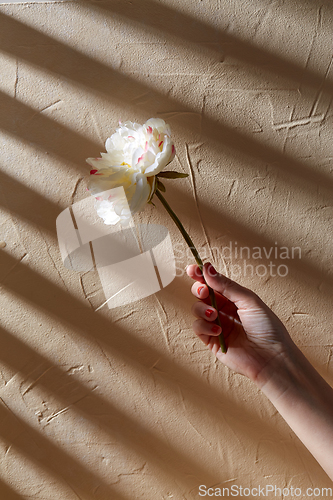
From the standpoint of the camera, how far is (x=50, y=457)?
27.0 inches

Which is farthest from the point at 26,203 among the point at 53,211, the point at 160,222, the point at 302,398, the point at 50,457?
the point at 302,398

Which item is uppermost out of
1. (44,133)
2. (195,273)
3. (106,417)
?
(44,133)

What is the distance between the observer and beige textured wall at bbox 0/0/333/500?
63 centimetres

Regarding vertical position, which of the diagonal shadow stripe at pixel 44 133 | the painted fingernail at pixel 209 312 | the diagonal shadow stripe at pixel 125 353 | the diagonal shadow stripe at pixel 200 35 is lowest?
the diagonal shadow stripe at pixel 125 353

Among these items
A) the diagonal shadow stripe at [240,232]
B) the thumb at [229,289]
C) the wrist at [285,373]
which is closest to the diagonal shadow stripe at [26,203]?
the diagonal shadow stripe at [240,232]

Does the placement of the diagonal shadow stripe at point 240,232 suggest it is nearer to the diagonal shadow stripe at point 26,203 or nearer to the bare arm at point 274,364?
the bare arm at point 274,364

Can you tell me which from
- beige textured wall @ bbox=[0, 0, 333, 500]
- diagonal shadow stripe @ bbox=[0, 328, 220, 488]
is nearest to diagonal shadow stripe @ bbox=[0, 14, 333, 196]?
beige textured wall @ bbox=[0, 0, 333, 500]

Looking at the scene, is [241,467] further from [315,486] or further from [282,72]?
[282,72]

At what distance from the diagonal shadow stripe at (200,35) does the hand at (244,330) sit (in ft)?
1.46

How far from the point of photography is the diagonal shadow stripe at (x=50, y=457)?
68cm

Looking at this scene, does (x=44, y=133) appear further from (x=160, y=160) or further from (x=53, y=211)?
(x=160, y=160)

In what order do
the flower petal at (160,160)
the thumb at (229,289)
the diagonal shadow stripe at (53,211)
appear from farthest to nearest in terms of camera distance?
the diagonal shadow stripe at (53,211) < the thumb at (229,289) < the flower petal at (160,160)

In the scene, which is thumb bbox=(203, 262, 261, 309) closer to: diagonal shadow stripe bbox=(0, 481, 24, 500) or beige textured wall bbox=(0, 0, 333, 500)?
beige textured wall bbox=(0, 0, 333, 500)

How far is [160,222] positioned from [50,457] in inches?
22.9
